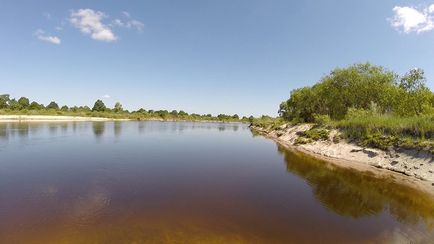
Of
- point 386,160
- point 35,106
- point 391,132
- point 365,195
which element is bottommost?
point 365,195

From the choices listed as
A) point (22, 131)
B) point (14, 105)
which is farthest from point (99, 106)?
point (22, 131)

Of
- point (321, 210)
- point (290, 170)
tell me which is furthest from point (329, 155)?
point (321, 210)

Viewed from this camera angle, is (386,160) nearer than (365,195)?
No

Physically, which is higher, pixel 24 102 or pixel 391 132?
pixel 24 102

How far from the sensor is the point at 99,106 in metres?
175

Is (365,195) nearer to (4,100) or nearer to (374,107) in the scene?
(374,107)

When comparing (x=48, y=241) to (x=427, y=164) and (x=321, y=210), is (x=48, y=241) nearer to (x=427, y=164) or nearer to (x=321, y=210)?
(x=321, y=210)

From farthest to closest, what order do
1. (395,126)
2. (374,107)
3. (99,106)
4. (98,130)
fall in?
1. (99,106)
2. (98,130)
3. (374,107)
4. (395,126)

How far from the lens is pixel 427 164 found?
22.0 meters

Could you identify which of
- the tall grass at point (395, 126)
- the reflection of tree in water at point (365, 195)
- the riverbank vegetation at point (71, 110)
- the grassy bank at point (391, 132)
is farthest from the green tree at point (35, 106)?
the reflection of tree in water at point (365, 195)

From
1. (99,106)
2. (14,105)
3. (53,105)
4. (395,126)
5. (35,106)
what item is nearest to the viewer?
(395,126)

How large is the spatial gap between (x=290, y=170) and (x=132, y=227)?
17.4 metres

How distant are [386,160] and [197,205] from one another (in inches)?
829

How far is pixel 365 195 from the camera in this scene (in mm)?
17828
